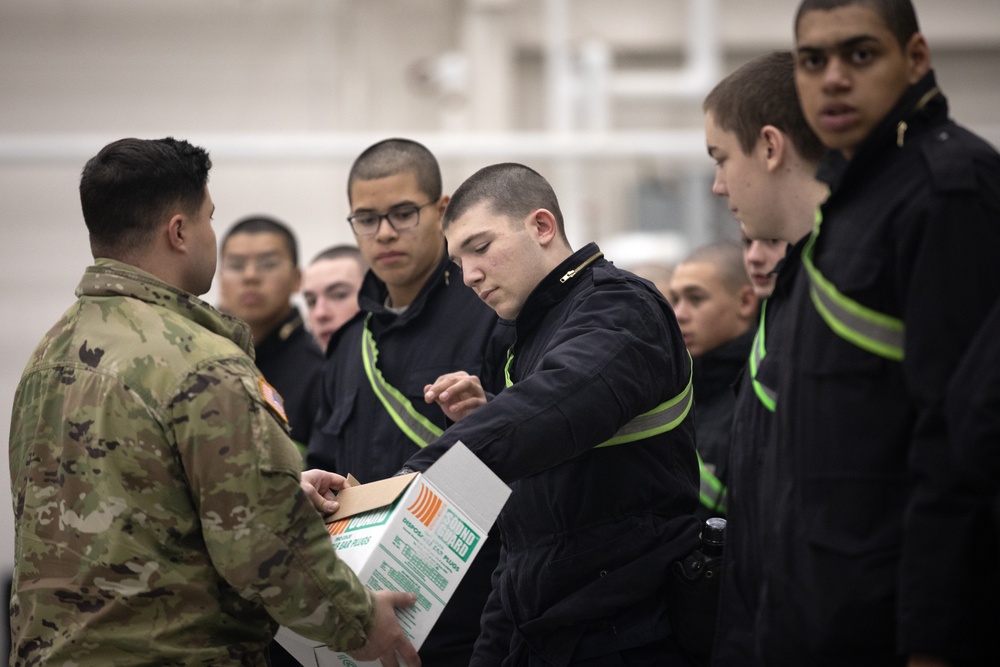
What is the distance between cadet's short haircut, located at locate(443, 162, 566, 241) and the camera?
6.81ft

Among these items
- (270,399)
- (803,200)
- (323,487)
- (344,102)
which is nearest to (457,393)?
(323,487)

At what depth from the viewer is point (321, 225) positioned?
19.5ft

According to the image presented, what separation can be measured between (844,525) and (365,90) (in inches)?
202

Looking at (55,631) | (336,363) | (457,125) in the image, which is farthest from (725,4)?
(55,631)

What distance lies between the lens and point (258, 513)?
5.35ft

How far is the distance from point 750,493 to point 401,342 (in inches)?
48.1

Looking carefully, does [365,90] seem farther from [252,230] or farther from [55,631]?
[55,631]

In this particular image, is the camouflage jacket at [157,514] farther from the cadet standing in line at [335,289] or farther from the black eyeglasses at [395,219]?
the cadet standing in line at [335,289]

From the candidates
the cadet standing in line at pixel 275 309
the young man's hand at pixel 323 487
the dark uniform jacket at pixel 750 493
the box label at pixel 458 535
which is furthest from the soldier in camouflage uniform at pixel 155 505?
the cadet standing in line at pixel 275 309

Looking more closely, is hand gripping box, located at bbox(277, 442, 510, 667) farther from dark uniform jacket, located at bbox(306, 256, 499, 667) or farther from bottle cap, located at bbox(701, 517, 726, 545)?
dark uniform jacket, located at bbox(306, 256, 499, 667)

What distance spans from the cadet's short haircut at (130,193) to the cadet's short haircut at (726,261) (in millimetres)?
1853

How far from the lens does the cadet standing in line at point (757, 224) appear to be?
1558 millimetres

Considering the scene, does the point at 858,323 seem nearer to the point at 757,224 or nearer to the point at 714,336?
the point at 757,224

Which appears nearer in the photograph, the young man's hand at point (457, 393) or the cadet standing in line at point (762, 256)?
the young man's hand at point (457, 393)
